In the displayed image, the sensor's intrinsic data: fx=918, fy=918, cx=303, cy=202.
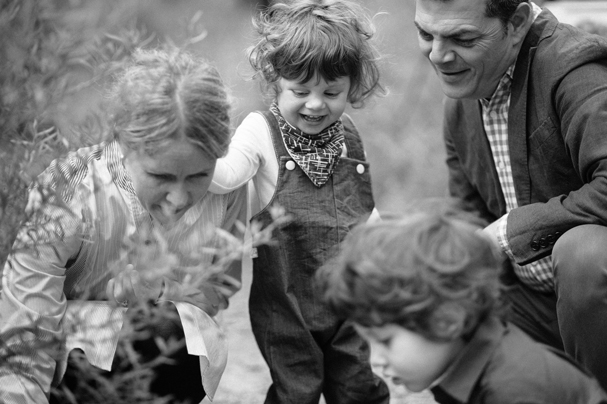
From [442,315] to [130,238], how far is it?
36.3 inches

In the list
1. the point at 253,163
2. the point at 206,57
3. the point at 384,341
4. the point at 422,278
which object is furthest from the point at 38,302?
the point at 422,278

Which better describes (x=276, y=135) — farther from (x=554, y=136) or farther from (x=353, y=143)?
(x=554, y=136)

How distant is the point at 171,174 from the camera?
7.48 feet

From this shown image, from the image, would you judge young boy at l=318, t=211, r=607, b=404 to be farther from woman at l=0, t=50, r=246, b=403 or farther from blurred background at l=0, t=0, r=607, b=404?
blurred background at l=0, t=0, r=607, b=404

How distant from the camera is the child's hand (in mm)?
2074

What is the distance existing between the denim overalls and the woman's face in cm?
44

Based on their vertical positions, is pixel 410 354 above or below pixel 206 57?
below

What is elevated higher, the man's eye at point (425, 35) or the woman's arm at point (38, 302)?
the man's eye at point (425, 35)

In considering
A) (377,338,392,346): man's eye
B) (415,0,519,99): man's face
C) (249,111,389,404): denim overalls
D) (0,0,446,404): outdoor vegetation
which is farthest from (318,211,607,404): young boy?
(415,0,519,99): man's face

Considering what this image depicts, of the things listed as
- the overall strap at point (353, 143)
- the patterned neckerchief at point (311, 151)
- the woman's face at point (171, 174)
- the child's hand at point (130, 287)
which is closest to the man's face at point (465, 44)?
the overall strap at point (353, 143)

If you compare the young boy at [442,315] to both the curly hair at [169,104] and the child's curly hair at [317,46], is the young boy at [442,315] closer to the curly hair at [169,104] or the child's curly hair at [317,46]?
the curly hair at [169,104]

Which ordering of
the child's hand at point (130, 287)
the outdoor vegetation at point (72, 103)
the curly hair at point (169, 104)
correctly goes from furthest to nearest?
the curly hair at point (169, 104)
the child's hand at point (130, 287)
the outdoor vegetation at point (72, 103)

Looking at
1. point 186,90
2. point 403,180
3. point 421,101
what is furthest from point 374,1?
point 186,90

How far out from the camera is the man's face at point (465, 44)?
9.19ft
